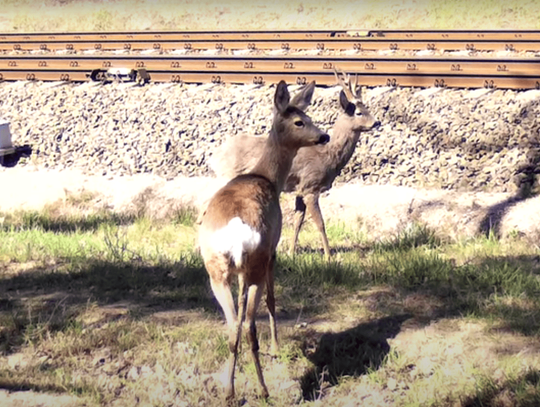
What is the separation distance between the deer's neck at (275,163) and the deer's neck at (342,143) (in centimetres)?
318

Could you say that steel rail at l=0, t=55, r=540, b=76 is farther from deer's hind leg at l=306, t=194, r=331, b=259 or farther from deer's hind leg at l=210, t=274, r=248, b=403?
deer's hind leg at l=210, t=274, r=248, b=403

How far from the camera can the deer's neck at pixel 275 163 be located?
631cm

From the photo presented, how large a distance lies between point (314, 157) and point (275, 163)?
10.5 ft

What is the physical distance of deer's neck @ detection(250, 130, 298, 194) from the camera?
6.31 m

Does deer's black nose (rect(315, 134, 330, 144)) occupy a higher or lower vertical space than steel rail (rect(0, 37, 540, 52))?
lower

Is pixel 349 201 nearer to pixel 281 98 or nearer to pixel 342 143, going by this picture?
pixel 342 143

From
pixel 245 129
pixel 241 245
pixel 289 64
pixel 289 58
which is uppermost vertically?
pixel 289 58

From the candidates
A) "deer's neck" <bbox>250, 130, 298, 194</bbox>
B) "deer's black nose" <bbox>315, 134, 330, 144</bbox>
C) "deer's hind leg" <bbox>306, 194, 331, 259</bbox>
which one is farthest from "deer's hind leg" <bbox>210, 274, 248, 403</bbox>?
"deer's hind leg" <bbox>306, 194, 331, 259</bbox>

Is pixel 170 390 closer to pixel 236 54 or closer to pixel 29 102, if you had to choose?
pixel 29 102

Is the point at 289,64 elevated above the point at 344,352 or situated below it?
above

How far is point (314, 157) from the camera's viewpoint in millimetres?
9508

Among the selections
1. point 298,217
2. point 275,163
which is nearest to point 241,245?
point 275,163

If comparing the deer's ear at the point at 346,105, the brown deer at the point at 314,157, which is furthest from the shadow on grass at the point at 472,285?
the deer's ear at the point at 346,105

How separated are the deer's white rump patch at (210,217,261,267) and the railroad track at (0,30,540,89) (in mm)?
8030
